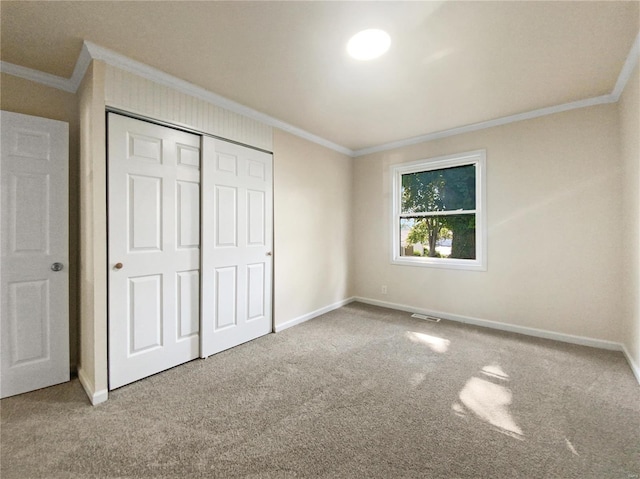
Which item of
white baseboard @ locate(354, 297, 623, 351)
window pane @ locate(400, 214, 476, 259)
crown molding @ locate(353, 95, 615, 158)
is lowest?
white baseboard @ locate(354, 297, 623, 351)

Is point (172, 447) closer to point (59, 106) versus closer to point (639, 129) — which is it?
point (59, 106)

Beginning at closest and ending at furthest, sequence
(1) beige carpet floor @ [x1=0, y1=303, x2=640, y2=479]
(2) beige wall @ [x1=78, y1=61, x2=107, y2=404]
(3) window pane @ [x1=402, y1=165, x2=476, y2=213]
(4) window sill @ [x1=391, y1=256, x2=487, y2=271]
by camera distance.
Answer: (1) beige carpet floor @ [x1=0, y1=303, x2=640, y2=479] < (2) beige wall @ [x1=78, y1=61, x2=107, y2=404] < (4) window sill @ [x1=391, y1=256, x2=487, y2=271] < (3) window pane @ [x1=402, y1=165, x2=476, y2=213]

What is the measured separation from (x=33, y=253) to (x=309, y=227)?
2.78m

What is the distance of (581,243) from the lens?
9.61ft

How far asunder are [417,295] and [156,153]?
12.3 ft

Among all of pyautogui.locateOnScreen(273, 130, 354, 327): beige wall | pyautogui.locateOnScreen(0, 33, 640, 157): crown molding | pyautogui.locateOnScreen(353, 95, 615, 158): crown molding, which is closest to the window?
pyautogui.locateOnScreen(353, 95, 615, 158): crown molding

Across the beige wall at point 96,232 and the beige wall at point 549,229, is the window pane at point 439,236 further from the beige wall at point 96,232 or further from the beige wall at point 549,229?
the beige wall at point 96,232

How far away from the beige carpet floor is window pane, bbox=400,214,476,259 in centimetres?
142

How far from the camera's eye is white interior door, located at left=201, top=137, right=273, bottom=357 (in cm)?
274

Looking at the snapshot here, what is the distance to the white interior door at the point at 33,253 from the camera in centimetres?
208

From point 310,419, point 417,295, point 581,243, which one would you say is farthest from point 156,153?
point 581,243

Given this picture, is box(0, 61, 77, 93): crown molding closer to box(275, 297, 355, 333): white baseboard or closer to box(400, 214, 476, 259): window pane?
box(275, 297, 355, 333): white baseboard

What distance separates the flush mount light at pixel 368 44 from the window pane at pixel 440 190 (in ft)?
7.61

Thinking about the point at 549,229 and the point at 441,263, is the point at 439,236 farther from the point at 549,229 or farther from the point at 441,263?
the point at 549,229
